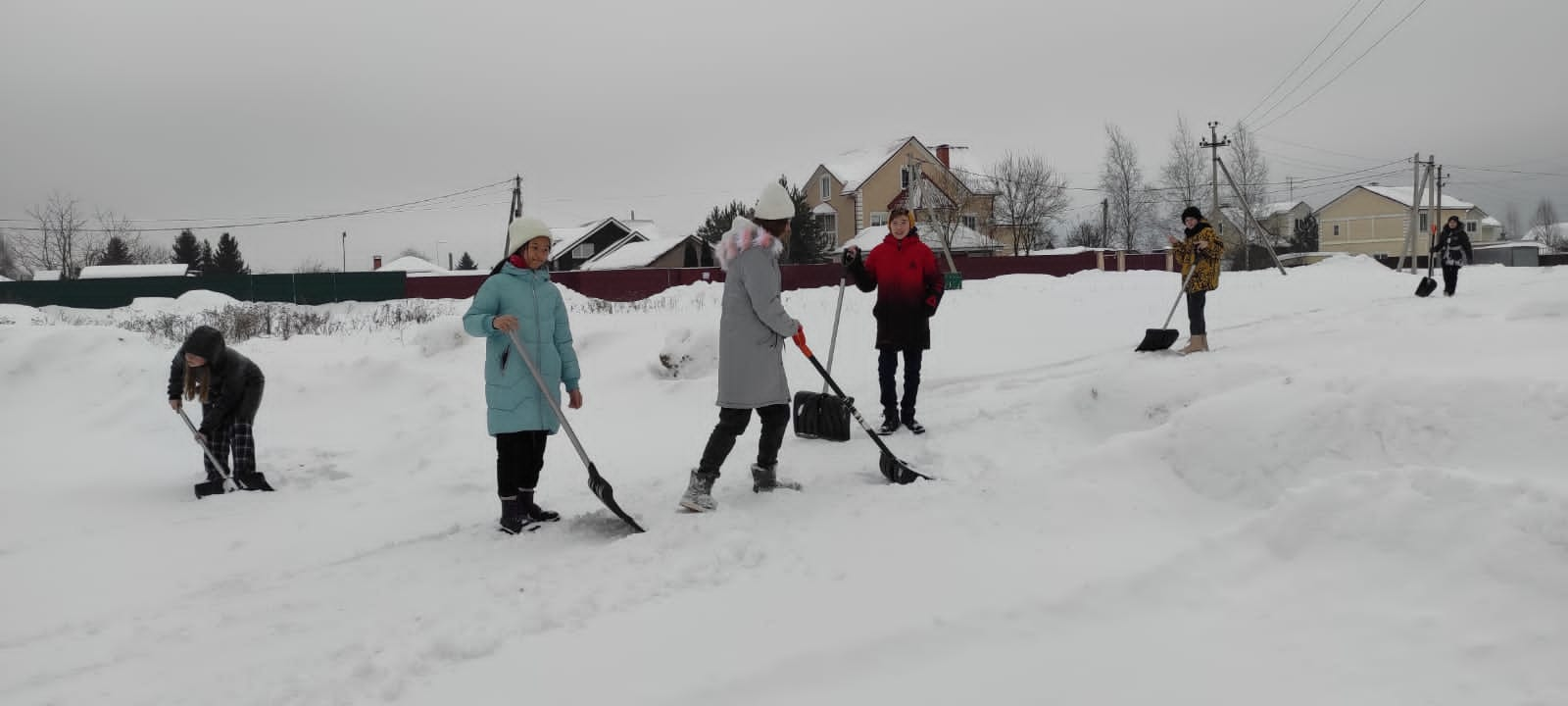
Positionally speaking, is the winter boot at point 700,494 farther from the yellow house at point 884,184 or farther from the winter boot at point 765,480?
the yellow house at point 884,184

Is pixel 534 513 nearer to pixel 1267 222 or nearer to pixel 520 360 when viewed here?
pixel 520 360

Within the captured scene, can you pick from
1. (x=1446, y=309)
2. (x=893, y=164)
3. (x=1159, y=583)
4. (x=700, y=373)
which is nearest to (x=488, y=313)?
(x=1159, y=583)

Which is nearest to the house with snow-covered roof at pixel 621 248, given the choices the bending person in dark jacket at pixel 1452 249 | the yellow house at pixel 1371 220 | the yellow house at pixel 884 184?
the yellow house at pixel 884 184

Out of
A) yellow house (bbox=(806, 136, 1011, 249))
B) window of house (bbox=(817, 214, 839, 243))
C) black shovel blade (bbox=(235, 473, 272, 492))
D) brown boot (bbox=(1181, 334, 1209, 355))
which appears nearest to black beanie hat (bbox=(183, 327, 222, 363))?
black shovel blade (bbox=(235, 473, 272, 492))

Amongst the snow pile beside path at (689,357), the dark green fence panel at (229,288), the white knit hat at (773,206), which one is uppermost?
the dark green fence panel at (229,288)

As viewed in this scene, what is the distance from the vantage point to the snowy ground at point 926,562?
9.21 feet

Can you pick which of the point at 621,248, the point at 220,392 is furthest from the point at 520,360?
the point at 621,248

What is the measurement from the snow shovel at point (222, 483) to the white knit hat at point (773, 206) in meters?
3.92

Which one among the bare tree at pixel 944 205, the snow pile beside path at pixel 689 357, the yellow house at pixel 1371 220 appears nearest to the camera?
the snow pile beside path at pixel 689 357

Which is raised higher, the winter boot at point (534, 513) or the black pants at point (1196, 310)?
the black pants at point (1196, 310)

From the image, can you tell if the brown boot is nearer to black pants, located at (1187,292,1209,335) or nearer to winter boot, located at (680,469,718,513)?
black pants, located at (1187,292,1209,335)

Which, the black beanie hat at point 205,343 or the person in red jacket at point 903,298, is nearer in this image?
the black beanie hat at point 205,343

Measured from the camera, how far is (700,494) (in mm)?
4785

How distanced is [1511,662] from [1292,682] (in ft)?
1.95
